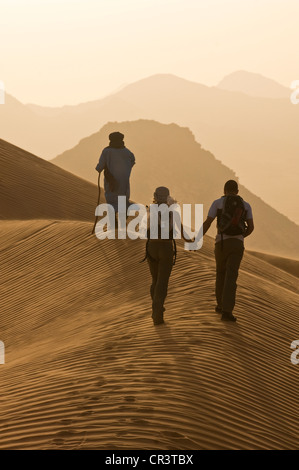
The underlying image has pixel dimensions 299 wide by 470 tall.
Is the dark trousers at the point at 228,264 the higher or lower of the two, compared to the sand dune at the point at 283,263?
lower

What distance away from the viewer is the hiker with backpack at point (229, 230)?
9.62 meters

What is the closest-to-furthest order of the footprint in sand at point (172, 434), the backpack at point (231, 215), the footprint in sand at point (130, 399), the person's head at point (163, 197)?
the footprint in sand at point (172, 434) < the footprint in sand at point (130, 399) < the backpack at point (231, 215) < the person's head at point (163, 197)

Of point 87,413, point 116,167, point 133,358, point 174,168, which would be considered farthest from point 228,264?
point 174,168

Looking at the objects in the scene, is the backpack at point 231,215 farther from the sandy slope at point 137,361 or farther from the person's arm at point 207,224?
the sandy slope at point 137,361

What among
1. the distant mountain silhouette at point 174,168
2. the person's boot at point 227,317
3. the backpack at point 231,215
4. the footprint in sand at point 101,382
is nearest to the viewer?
the footprint in sand at point 101,382

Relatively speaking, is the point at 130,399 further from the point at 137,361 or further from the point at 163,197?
the point at 163,197

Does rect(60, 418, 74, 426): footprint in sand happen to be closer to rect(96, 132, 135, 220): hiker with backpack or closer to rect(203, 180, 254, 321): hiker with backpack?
rect(203, 180, 254, 321): hiker with backpack
